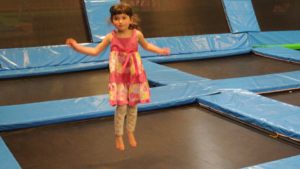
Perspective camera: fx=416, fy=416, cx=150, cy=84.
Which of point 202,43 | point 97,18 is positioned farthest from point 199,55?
point 97,18

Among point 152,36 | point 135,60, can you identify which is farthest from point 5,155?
point 152,36

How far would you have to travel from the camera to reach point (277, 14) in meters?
6.86

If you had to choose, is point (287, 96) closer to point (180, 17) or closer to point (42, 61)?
point (180, 17)

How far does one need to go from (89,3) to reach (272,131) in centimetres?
324

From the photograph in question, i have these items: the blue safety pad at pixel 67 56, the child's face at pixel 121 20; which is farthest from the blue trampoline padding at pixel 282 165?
the blue safety pad at pixel 67 56

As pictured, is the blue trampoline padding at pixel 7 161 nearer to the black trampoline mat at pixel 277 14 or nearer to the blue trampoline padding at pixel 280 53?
the blue trampoline padding at pixel 280 53

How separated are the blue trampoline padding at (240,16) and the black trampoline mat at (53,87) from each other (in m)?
2.36

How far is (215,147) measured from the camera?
8.91 ft

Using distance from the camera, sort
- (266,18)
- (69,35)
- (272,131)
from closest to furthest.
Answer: (272,131)
(69,35)
(266,18)

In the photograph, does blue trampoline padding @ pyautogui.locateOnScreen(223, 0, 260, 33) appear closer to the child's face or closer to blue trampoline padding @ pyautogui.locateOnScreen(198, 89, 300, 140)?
blue trampoline padding @ pyautogui.locateOnScreen(198, 89, 300, 140)

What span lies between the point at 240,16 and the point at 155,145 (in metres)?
4.10

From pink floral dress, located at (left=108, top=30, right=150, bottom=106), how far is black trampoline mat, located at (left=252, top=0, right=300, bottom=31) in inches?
195

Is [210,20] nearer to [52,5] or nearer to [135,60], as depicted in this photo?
[52,5]

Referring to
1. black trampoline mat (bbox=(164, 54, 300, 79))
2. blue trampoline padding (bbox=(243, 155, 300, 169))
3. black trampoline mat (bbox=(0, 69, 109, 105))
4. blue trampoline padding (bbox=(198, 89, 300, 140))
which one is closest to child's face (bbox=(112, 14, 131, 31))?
blue trampoline padding (bbox=(243, 155, 300, 169))
